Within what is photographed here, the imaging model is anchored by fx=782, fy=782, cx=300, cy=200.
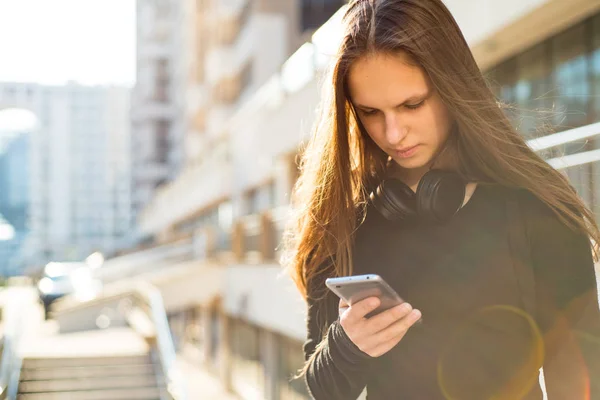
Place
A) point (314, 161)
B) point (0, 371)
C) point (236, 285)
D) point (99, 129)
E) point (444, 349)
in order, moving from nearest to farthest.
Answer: point (444, 349), point (314, 161), point (0, 371), point (236, 285), point (99, 129)

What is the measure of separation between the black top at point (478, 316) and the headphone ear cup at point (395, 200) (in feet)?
0.15

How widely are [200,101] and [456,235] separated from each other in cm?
3533

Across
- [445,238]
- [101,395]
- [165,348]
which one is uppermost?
[445,238]

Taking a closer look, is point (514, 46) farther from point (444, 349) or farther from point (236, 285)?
point (236, 285)

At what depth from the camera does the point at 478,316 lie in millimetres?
1627

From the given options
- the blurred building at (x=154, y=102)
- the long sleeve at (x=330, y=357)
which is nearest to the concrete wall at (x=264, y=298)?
the long sleeve at (x=330, y=357)

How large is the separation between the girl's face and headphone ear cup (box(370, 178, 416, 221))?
59 millimetres

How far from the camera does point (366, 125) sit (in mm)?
1770

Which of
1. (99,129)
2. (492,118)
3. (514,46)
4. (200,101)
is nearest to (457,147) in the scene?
(492,118)

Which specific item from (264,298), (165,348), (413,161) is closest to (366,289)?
(413,161)

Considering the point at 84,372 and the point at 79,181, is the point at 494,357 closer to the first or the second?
the point at 84,372

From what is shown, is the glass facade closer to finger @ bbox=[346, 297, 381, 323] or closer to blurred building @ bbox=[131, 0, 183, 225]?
finger @ bbox=[346, 297, 381, 323]

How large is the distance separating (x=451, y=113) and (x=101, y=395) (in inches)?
427

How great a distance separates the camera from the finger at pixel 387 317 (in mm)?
1508
